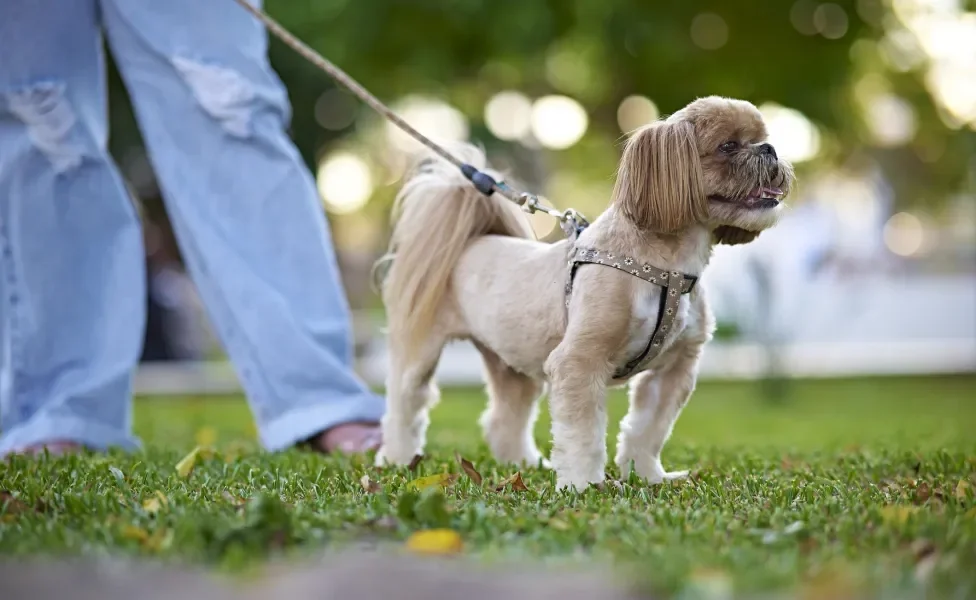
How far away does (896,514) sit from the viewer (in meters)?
2.84

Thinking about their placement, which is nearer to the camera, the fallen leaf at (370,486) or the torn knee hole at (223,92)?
the fallen leaf at (370,486)

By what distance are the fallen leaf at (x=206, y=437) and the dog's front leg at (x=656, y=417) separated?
270cm

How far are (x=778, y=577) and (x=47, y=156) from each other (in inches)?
153

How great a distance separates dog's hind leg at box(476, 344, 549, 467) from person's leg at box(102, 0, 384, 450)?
24.2 inches

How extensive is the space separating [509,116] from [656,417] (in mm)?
22563

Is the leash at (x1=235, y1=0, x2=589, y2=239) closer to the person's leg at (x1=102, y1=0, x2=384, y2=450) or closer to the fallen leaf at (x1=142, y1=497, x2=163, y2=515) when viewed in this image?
the person's leg at (x1=102, y1=0, x2=384, y2=450)

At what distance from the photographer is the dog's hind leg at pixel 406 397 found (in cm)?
437

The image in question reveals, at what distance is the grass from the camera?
234 centimetres

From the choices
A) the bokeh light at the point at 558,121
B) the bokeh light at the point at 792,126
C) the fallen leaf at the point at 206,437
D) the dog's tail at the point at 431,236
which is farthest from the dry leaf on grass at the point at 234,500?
the bokeh light at the point at 558,121

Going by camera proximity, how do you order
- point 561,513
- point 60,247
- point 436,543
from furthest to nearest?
point 60,247 → point 561,513 → point 436,543

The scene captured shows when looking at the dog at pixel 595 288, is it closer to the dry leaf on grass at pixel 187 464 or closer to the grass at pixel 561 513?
the grass at pixel 561 513

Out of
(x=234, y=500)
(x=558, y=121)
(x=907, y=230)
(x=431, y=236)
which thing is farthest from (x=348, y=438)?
(x=907, y=230)

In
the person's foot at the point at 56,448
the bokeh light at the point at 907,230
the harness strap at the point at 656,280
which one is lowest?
the bokeh light at the point at 907,230

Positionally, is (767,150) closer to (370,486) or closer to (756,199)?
(756,199)
